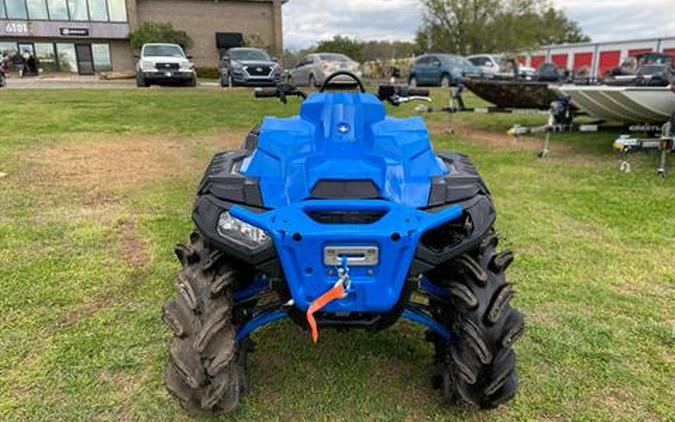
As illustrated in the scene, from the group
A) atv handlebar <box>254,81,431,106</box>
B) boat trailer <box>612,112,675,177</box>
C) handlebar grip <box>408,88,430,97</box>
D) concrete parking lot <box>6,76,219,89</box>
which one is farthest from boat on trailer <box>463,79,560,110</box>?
concrete parking lot <box>6,76,219,89</box>

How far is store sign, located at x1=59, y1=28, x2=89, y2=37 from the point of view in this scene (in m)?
36.9

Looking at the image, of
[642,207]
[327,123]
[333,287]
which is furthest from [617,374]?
[642,207]

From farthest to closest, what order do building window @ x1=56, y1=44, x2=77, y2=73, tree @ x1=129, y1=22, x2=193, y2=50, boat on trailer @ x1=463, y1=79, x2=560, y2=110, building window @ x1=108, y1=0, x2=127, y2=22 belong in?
building window @ x1=56, y1=44, x2=77, y2=73 < building window @ x1=108, y1=0, x2=127, y2=22 < tree @ x1=129, y1=22, x2=193, y2=50 < boat on trailer @ x1=463, y1=79, x2=560, y2=110

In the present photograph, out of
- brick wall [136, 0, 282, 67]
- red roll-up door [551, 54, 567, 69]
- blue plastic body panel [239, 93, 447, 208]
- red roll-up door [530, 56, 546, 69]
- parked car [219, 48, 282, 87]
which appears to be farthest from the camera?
red roll-up door [530, 56, 546, 69]

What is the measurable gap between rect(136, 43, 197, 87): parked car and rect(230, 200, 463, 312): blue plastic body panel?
66.1 ft

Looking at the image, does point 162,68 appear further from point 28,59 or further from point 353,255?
point 28,59

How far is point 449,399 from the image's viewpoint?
7.77 ft

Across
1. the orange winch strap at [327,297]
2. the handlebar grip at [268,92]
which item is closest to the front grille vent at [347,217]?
the orange winch strap at [327,297]

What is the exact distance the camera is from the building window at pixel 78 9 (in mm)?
36812

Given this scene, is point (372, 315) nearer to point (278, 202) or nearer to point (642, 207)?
point (278, 202)

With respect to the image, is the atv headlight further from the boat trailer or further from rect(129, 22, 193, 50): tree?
rect(129, 22, 193, 50): tree

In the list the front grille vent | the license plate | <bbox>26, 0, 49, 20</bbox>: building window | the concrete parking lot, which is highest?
<bbox>26, 0, 49, 20</bbox>: building window

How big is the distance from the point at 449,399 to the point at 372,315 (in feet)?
2.01

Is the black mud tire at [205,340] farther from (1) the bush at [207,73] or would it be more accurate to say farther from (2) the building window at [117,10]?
(2) the building window at [117,10]
